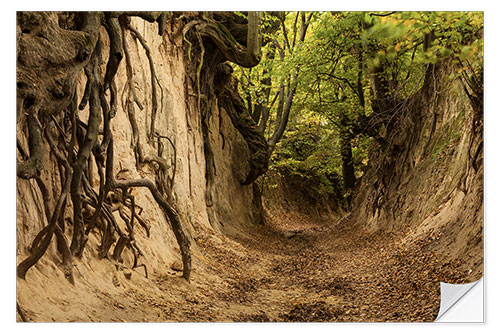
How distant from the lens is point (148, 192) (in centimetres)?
367

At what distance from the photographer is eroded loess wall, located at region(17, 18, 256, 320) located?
2283 millimetres

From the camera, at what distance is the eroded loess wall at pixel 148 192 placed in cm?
228

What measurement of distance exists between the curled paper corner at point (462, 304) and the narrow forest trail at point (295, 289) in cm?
6

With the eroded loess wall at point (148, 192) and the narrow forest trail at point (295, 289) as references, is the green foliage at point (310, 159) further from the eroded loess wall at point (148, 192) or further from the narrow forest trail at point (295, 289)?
the narrow forest trail at point (295, 289)

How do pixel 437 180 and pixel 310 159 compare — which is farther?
pixel 310 159

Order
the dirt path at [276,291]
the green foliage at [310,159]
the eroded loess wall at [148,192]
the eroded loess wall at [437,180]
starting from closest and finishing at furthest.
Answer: the eroded loess wall at [148,192], the dirt path at [276,291], the eroded loess wall at [437,180], the green foliage at [310,159]

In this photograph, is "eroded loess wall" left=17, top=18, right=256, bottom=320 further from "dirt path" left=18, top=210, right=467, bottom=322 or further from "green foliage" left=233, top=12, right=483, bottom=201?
"green foliage" left=233, top=12, right=483, bottom=201

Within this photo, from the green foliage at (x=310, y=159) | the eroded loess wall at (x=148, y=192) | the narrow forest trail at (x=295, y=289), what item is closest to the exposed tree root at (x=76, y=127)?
the eroded loess wall at (x=148, y=192)

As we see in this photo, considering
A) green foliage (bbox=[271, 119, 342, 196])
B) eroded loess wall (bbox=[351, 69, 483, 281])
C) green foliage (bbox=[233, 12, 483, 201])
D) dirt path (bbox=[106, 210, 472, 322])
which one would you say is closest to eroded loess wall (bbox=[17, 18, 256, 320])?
dirt path (bbox=[106, 210, 472, 322])

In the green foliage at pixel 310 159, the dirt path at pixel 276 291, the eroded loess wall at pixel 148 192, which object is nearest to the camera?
the eroded loess wall at pixel 148 192

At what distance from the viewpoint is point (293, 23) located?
4.12m

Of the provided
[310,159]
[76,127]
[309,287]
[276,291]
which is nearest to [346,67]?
[309,287]

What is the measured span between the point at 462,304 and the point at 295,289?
47.0 inches

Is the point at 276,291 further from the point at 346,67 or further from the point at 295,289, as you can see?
the point at 346,67
